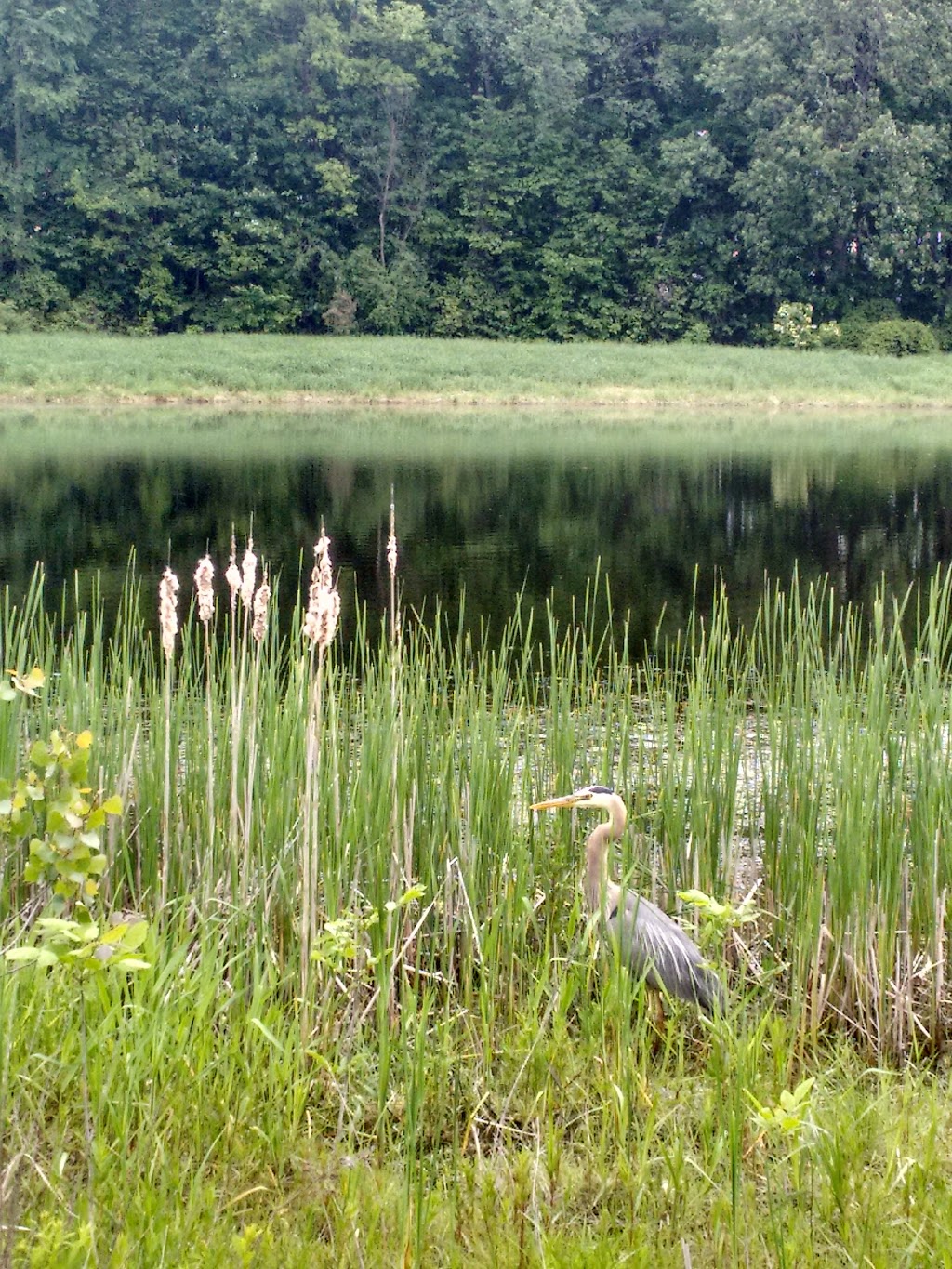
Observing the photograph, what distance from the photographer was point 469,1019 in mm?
2980

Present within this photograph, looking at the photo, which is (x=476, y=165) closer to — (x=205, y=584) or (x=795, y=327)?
(x=795, y=327)

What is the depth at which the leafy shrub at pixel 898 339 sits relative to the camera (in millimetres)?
35250

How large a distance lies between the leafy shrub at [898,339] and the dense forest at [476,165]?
2.08 meters

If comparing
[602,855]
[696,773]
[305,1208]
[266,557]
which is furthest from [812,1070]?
[266,557]

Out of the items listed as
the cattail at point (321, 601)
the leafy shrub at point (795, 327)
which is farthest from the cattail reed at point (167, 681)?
the leafy shrub at point (795, 327)

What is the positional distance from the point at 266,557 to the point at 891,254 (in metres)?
30.6

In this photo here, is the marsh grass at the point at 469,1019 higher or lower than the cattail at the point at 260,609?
lower

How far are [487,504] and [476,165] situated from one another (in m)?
28.7

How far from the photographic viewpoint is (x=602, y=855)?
2957 mm

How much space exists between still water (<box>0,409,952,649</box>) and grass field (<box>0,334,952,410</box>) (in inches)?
87.6

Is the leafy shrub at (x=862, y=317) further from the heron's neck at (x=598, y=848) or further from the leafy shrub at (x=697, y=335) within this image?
the heron's neck at (x=598, y=848)

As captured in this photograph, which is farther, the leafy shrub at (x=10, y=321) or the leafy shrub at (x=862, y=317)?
the leafy shrub at (x=862, y=317)

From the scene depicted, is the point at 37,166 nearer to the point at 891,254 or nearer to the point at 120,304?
the point at 120,304

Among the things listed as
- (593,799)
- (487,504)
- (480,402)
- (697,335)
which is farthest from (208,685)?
(697,335)
